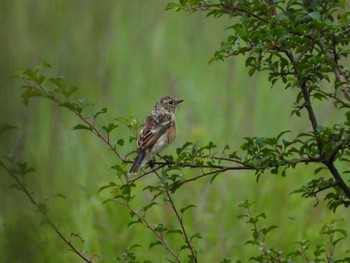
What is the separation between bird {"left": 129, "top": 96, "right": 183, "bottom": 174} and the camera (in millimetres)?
5169

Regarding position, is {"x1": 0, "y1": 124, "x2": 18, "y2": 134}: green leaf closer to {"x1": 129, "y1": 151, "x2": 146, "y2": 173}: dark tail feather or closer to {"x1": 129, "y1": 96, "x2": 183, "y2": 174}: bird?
{"x1": 129, "y1": 151, "x2": 146, "y2": 173}: dark tail feather

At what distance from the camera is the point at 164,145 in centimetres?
553

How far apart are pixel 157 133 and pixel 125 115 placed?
192cm

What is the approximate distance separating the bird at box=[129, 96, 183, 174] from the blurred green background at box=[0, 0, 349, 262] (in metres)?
0.42

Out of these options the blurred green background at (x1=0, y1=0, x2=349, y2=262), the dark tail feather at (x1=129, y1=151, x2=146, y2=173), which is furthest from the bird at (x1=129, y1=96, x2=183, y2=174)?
the blurred green background at (x1=0, y1=0, x2=349, y2=262)

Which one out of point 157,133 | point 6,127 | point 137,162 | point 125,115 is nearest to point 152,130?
point 157,133

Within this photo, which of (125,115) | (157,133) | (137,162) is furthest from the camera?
(125,115)

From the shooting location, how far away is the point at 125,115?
741 cm

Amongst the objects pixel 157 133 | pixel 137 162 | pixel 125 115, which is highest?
pixel 125 115

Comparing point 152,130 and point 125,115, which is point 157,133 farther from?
point 125,115

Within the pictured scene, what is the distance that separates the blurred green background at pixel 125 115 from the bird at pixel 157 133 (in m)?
0.42

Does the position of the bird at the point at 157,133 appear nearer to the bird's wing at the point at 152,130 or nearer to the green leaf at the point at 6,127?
the bird's wing at the point at 152,130

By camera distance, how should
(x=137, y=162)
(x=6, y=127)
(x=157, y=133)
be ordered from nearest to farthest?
(x=6, y=127) → (x=137, y=162) → (x=157, y=133)

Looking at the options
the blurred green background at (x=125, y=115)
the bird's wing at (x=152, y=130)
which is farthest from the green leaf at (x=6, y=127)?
the bird's wing at (x=152, y=130)
